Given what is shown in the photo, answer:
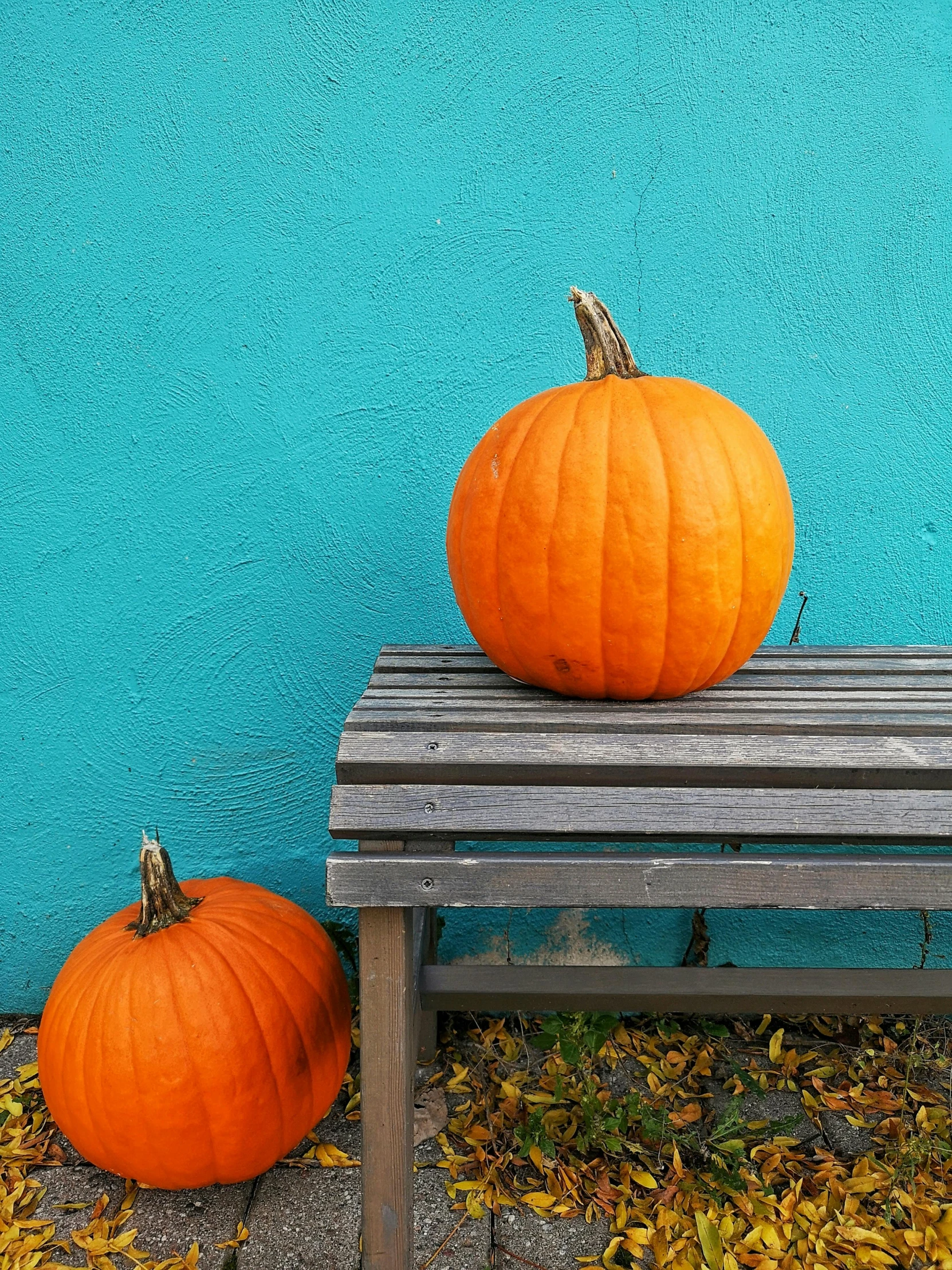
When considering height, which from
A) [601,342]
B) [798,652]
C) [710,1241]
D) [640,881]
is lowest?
[710,1241]

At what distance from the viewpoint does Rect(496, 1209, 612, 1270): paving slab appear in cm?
147

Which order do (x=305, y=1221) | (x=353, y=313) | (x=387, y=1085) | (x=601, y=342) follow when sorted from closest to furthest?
(x=387, y=1085)
(x=601, y=342)
(x=305, y=1221)
(x=353, y=313)

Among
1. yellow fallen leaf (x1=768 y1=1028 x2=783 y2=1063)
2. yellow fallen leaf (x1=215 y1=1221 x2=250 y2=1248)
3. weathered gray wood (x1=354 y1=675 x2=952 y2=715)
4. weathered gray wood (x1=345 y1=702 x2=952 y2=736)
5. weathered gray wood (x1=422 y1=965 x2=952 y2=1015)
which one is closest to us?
weathered gray wood (x1=345 y1=702 x2=952 y2=736)

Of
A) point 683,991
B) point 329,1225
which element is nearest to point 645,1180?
point 683,991

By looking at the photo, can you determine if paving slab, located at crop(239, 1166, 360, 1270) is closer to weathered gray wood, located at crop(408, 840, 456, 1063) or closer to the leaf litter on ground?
the leaf litter on ground

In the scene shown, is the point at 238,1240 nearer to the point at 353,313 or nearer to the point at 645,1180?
the point at 645,1180

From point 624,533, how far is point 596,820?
418mm

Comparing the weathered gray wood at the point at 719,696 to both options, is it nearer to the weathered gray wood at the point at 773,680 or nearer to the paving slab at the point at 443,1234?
the weathered gray wood at the point at 773,680

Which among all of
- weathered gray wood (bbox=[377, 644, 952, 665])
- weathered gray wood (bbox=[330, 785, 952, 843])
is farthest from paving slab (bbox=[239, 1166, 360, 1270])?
weathered gray wood (bbox=[377, 644, 952, 665])

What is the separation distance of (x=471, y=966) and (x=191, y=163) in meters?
1.79

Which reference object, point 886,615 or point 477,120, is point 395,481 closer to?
point 477,120

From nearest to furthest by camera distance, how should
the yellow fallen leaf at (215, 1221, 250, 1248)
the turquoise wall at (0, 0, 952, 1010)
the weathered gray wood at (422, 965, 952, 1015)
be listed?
the yellow fallen leaf at (215, 1221, 250, 1248)
the weathered gray wood at (422, 965, 952, 1015)
the turquoise wall at (0, 0, 952, 1010)

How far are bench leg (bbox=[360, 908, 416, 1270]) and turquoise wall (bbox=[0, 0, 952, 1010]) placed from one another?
2.85 feet

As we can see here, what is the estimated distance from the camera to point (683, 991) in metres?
1.70
